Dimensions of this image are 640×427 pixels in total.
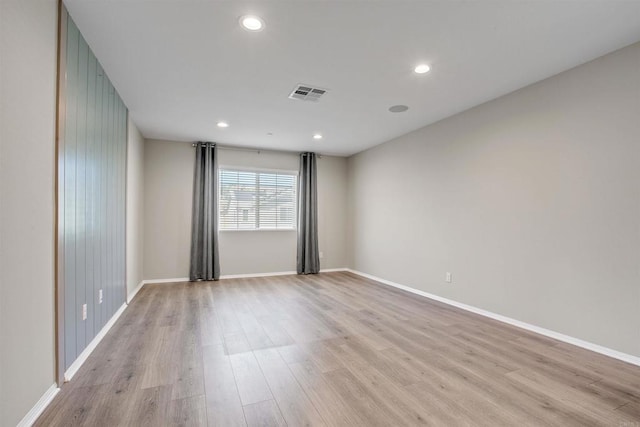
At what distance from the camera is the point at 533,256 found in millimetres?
3031

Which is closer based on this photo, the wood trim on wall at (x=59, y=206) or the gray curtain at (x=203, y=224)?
the wood trim on wall at (x=59, y=206)

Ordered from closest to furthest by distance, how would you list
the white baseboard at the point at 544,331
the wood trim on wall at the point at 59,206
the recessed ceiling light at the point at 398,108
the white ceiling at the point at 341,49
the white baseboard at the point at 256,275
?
the wood trim on wall at the point at 59,206 < the white ceiling at the point at 341,49 < the white baseboard at the point at 544,331 < the recessed ceiling light at the point at 398,108 < the white baseboard at the point at 256,275

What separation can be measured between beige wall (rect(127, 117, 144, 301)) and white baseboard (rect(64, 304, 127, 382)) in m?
0.89

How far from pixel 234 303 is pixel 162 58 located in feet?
9.53

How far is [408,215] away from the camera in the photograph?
4805 mm

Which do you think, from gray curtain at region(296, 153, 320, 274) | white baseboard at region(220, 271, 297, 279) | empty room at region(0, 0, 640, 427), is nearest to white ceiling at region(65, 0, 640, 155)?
empty room at region(0, 0, 640, 427)

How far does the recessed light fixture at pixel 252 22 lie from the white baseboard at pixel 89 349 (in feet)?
8.85

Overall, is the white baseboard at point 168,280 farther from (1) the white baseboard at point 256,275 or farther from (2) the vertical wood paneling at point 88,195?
(2) the vertical wood paneling at point 88,195

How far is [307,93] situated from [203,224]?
324cm

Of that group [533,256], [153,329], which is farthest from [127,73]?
[533,256]

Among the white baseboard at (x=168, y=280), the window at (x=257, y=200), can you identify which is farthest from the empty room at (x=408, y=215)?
the window at (x=257, y=200)

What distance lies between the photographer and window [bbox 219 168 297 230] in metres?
5.75

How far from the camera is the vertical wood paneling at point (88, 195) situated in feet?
6.77

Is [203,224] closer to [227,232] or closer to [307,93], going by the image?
[227,232]
